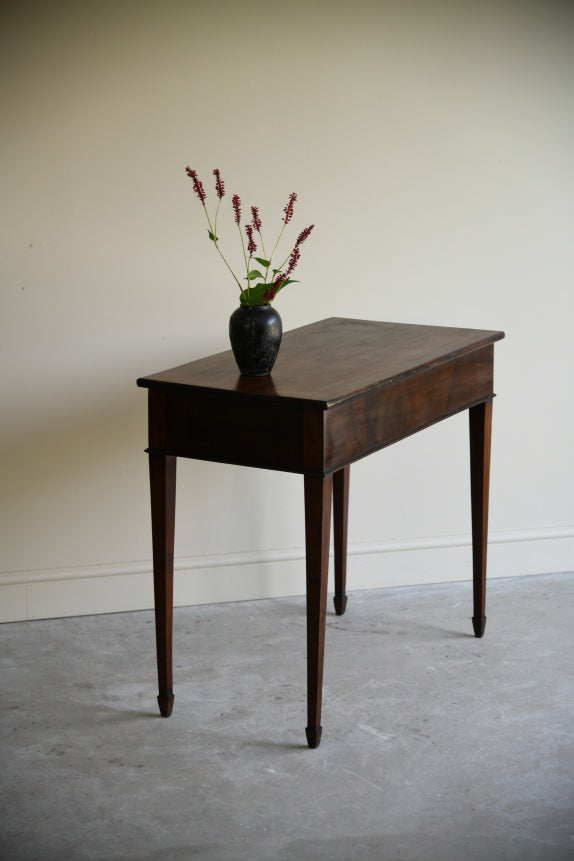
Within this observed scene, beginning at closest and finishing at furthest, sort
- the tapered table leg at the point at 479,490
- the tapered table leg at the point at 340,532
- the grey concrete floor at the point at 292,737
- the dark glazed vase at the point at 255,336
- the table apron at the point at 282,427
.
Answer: the grey concrete floor at the point at 292,737 < the table apron at the point at 282,427 < the dark glazed vase at the point at 255,336 < the tapered table leg at the point at 479,490 < the tapered table leg at the point at 340,532

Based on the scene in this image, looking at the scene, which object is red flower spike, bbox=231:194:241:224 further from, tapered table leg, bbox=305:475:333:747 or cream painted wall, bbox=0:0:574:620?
cream painted wall, bbox=0:0:574:620

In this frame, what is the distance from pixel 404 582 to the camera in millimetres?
3516

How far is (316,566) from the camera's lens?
2.31 meters

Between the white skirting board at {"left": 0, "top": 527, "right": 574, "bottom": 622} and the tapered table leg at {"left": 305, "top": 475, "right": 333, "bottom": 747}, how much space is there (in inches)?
38.8

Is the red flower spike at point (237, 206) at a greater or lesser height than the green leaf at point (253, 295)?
greater

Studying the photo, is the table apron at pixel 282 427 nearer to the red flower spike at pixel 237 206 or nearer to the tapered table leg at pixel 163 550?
the tapered table leg at pixel 163 550

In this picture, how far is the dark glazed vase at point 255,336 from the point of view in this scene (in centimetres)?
235

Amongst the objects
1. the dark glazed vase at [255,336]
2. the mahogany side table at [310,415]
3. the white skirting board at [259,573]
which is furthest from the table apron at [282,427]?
the white skirting board at [259,573]

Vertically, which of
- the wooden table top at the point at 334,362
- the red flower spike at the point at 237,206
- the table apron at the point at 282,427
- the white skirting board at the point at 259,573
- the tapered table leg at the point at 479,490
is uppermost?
the red flower spike at the point at 237,206

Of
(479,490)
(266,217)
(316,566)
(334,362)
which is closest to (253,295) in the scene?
(334,362)

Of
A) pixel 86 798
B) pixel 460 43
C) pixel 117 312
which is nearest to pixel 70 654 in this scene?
pixel 86 798

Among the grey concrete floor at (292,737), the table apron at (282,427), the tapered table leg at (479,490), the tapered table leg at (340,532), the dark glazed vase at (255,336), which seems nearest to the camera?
the grey concrete floor at (292,737)

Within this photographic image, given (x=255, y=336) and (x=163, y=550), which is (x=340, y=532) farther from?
(x=255, y=336)

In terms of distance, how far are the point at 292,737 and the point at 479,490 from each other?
0.93m
